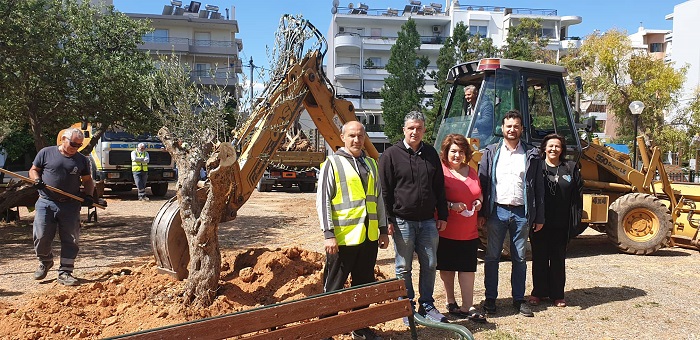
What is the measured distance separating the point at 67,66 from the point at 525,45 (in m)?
20.8

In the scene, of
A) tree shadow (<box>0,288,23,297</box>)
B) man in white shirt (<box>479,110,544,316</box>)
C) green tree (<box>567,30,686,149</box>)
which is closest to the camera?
man in white shirt (<box>479,110,544,316</box>)

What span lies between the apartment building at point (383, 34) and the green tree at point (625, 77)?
2023cm

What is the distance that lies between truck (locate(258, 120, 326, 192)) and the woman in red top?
1460 cm

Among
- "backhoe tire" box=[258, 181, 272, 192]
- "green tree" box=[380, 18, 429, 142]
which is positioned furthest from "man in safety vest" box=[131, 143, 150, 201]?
"green tree" box=[380, 18, 429, 142]

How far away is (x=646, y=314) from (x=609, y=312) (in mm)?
352

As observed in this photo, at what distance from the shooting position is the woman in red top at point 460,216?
459 cm

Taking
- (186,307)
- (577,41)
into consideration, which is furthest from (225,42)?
(186,307)

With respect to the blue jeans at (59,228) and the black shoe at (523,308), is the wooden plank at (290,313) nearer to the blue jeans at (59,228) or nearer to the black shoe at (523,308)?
the black shoe at (523,308)

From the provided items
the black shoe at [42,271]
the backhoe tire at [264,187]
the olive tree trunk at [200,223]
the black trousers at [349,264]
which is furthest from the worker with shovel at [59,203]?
the backhoe tire at [264,187]

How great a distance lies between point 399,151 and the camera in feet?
14.4

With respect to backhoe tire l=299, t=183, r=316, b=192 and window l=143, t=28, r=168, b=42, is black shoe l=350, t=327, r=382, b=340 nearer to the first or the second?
backhoe tire l=299, t=183, r=316, b=192

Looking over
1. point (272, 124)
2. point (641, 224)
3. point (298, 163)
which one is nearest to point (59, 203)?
point (272, 124)

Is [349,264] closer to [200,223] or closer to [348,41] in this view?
[200,223]

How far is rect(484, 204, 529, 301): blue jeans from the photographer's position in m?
4.84
